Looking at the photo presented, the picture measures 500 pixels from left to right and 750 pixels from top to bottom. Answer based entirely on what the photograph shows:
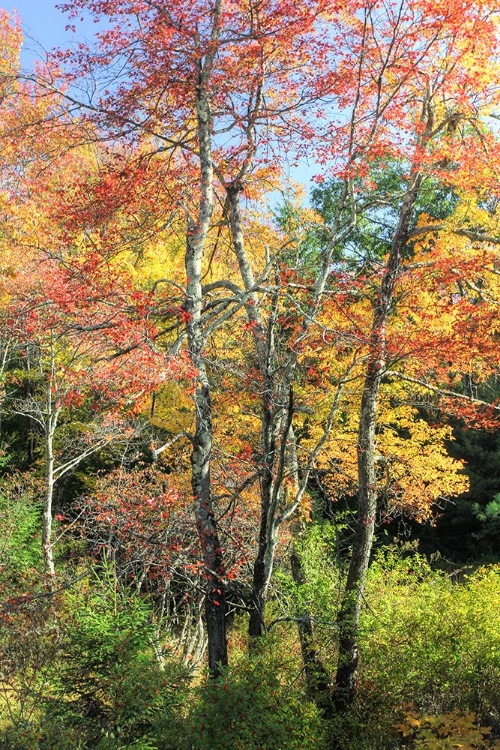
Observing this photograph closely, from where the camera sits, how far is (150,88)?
7.11 m

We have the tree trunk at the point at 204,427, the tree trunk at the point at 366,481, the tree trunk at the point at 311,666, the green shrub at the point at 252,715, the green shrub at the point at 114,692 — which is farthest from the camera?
the tree trunk at the point at 366,481

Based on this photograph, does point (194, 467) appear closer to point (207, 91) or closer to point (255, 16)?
point (207, 91)

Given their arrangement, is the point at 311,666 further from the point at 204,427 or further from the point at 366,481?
the point at 204,427

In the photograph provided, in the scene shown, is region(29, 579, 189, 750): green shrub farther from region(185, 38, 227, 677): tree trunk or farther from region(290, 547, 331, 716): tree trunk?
region(290, 547, 331, 716): tree trunk

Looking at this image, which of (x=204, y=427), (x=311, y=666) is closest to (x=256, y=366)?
(x=204, y=427)

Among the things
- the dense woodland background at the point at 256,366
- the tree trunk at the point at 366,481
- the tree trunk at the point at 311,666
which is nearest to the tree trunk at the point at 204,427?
the dense woodland background at the point at 256,366

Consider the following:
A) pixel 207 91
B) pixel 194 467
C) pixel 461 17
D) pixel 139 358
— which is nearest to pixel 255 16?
pixel 207 91

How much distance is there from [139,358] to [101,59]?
3.48 meters

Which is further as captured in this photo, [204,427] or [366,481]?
[366,481]

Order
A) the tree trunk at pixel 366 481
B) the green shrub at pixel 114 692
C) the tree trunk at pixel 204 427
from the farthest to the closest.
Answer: the tree trunk at pixel 366 481 < the tree trunk at pixel 204 427 < the green shrub at pixel 114 692

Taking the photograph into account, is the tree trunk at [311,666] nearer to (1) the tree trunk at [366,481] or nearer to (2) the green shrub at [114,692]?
(1) the tree trunk at [366,481]

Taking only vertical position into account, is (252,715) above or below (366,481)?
below

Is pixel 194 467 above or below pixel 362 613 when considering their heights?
above

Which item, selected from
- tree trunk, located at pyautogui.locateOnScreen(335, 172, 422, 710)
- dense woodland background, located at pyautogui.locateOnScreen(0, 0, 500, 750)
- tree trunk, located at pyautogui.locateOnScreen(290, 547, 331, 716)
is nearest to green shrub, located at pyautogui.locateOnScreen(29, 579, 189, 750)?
dense woodland background, located at pyautogui.locateOnScreen(0, 0, 500, 750)
